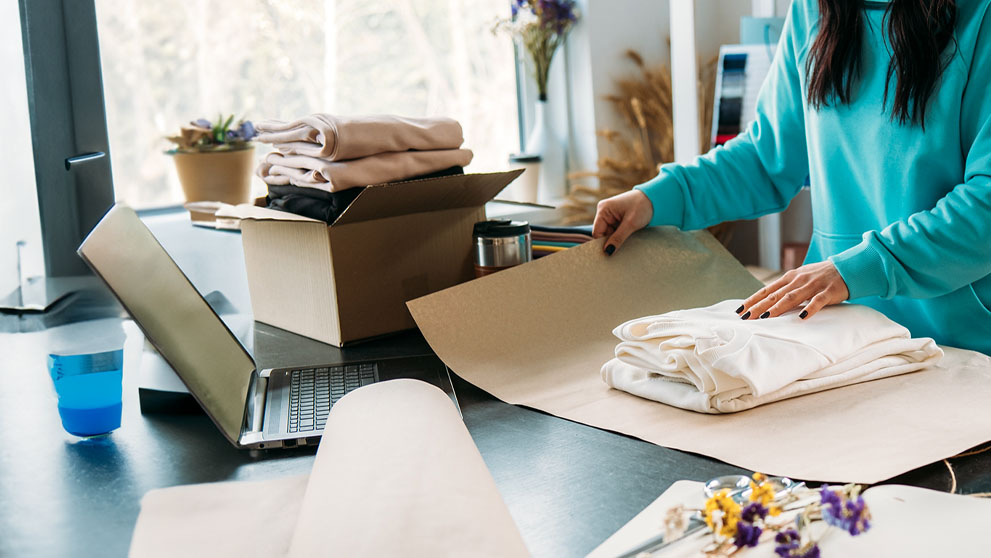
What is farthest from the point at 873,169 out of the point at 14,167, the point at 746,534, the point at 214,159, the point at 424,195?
the point at 14,167

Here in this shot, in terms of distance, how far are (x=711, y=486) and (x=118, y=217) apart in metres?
0.76

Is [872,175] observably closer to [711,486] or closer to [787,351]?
[787,351]

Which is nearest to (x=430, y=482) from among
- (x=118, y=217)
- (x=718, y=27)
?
(x=118, y=217)

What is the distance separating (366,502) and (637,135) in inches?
97.9

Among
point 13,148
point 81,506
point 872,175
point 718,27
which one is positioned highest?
point 718,27

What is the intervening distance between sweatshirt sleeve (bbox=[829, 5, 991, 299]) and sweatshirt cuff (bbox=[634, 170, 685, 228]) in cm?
36

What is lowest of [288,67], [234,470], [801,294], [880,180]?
[234,470]

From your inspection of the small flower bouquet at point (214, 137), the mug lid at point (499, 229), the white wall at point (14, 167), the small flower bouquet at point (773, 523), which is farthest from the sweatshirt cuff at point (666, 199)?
the white wall at point (14, 167)

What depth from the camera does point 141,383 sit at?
1050 mm

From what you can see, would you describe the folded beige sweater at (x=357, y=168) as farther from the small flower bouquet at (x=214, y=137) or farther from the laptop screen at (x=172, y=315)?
the small flower bouquet at (x=214, y=137)

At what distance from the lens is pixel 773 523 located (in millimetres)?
617

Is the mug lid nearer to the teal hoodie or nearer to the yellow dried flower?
the teal hoodie

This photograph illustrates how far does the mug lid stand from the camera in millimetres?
1297

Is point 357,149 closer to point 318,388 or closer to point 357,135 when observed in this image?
point 357,135
